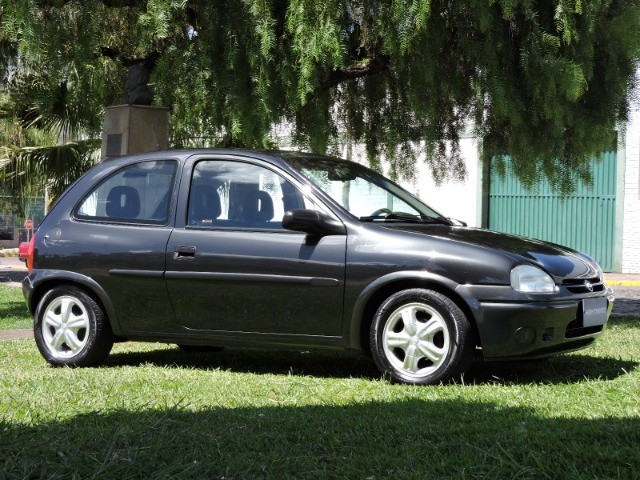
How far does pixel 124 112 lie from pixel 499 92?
4.06m

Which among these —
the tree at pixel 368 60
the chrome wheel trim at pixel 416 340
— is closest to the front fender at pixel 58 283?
the chrome wheel trim at pixel 416 340

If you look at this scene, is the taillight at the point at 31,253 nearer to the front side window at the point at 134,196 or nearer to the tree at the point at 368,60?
the front side window at the point at 134,196

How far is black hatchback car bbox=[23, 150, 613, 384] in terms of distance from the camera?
22.1 feet

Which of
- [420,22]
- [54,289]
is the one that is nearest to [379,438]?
[54,289]

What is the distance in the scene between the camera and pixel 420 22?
9438 millimetres

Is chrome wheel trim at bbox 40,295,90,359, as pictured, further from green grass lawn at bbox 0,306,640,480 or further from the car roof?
the car roof

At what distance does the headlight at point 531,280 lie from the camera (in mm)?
6652

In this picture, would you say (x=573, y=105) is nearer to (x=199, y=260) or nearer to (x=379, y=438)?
(x=199, y=260)

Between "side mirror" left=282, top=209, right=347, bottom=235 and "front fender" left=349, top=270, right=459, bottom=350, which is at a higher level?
"side mirror" left=282, top=209, right=347, bottom=235

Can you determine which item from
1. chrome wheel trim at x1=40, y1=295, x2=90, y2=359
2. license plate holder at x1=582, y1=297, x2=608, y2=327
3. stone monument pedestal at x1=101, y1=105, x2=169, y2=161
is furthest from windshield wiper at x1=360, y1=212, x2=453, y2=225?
stone monument pedestal at x1=101, y1=105, x2=169, y2=161

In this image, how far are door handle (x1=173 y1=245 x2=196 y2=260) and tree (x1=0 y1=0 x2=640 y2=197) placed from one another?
2559 mm

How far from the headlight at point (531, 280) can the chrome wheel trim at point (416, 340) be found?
523 mm

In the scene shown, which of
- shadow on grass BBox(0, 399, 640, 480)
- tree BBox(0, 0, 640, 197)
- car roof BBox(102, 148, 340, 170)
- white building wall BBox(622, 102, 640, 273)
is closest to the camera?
shadow on grass BBox(0, 399, 640, 480)

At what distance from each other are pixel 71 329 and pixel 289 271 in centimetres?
191
